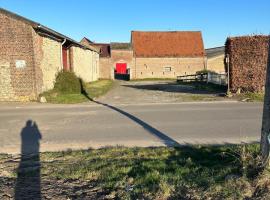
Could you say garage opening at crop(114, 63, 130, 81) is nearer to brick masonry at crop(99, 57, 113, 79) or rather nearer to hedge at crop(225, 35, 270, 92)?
brick masonry at crop(99, 57, 113, 79)

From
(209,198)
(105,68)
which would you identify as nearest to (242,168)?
(209,198)

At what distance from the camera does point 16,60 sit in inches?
Result: 798

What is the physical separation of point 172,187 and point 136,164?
158 cm

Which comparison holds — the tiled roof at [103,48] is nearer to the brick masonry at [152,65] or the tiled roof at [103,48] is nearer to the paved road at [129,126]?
the brick masonry at [152,65]

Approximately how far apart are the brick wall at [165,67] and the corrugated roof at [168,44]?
0.79 m

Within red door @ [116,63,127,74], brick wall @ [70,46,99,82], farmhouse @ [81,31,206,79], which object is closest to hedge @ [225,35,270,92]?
brick wall @ [70,46,99,82]

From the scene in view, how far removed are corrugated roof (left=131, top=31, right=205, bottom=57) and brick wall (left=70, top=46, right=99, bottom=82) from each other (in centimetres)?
1604

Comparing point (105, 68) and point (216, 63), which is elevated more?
point (216, 63)

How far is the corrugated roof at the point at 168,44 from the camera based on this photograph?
199 feet

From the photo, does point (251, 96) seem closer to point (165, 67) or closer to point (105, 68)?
point (165, 67)

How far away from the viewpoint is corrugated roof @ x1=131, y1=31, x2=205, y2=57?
6062 centimetres

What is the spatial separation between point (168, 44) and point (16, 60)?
1741 inches

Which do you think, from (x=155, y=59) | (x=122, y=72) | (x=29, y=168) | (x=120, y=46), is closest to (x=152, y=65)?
(x=155, y=59)

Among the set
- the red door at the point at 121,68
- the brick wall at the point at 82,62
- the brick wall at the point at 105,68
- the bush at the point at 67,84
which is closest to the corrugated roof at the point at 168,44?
the red door at the point at 121,68
